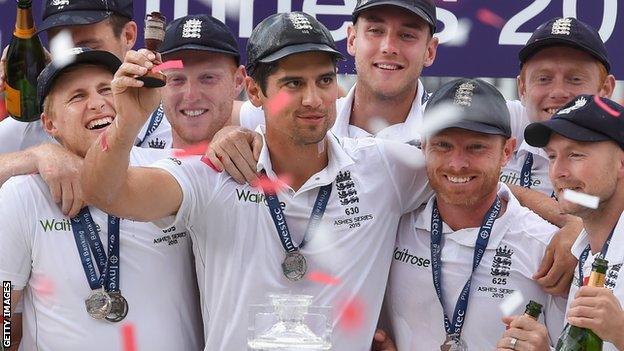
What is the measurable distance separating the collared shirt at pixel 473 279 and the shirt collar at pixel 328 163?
360 millimetres

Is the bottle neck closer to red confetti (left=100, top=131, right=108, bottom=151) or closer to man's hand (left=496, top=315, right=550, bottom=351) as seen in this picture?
red confetti (left=100, top=131, right=108, bottom=151)

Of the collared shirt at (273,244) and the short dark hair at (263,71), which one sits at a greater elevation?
the short dark hair at (263,71)

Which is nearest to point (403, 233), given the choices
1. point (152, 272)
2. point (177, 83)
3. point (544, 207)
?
point (544, 207)

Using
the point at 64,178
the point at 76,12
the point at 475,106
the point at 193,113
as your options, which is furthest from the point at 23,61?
the point at 475,106

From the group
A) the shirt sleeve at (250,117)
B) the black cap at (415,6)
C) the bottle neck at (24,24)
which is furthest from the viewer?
the bottle neck at (24,24)

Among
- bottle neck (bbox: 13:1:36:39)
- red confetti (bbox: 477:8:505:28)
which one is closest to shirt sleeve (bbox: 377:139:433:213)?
red confetti (bbox: 477:8:505:28)

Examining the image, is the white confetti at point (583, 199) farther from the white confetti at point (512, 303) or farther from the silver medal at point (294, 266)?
the silver medal at point (294, 266)

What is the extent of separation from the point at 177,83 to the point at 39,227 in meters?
1.07

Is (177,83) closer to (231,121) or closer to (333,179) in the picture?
(231,121)

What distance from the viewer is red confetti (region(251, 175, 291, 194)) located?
3.86 metres

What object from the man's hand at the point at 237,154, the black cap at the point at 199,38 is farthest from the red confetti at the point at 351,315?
the black cap at the point at 199,38

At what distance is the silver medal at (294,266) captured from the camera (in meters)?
3.80

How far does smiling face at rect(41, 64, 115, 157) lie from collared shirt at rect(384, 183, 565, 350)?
1178 mm

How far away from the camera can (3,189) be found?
3.91 metres
